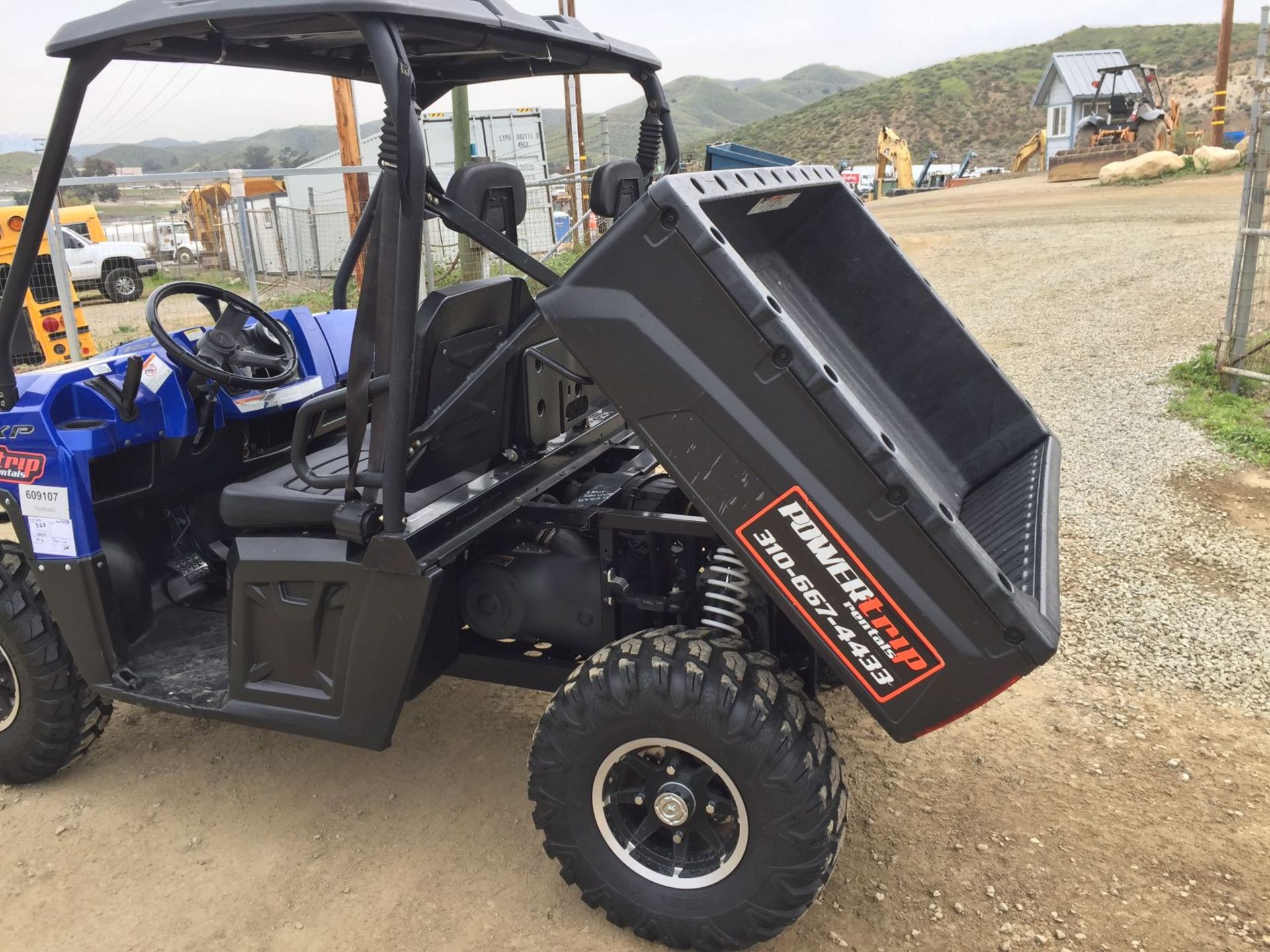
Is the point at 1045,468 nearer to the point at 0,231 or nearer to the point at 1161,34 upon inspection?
the point at 0,231

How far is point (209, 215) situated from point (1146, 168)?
20037 millimetres

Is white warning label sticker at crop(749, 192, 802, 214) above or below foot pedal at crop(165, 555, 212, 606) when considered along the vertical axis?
above

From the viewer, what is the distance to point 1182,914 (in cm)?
266

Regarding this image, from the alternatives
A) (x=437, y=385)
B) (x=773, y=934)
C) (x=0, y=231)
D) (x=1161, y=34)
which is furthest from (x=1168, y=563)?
(x=1161, y=34)

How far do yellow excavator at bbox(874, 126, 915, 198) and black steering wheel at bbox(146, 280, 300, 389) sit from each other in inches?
1179

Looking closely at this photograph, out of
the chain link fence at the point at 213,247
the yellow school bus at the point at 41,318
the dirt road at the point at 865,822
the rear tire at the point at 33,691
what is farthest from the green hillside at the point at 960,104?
the rear tire at the point at 33,691

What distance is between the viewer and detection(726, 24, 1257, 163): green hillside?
6838 centimetres

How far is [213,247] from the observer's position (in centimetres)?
2166

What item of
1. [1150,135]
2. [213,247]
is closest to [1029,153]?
[1150,135]

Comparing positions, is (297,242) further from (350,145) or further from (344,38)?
(344,38)

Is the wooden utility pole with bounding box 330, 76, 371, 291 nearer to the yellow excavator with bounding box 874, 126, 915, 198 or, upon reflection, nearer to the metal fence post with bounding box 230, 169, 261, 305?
the metal fence post with bounding box 230, 169, 261, 305

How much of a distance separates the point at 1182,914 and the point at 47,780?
362cm

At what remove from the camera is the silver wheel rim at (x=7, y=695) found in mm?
3348

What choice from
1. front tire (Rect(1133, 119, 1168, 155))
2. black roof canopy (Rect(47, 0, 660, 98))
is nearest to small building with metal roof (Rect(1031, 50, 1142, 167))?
front tire (Rect(1133, 119, 1168, 155))
